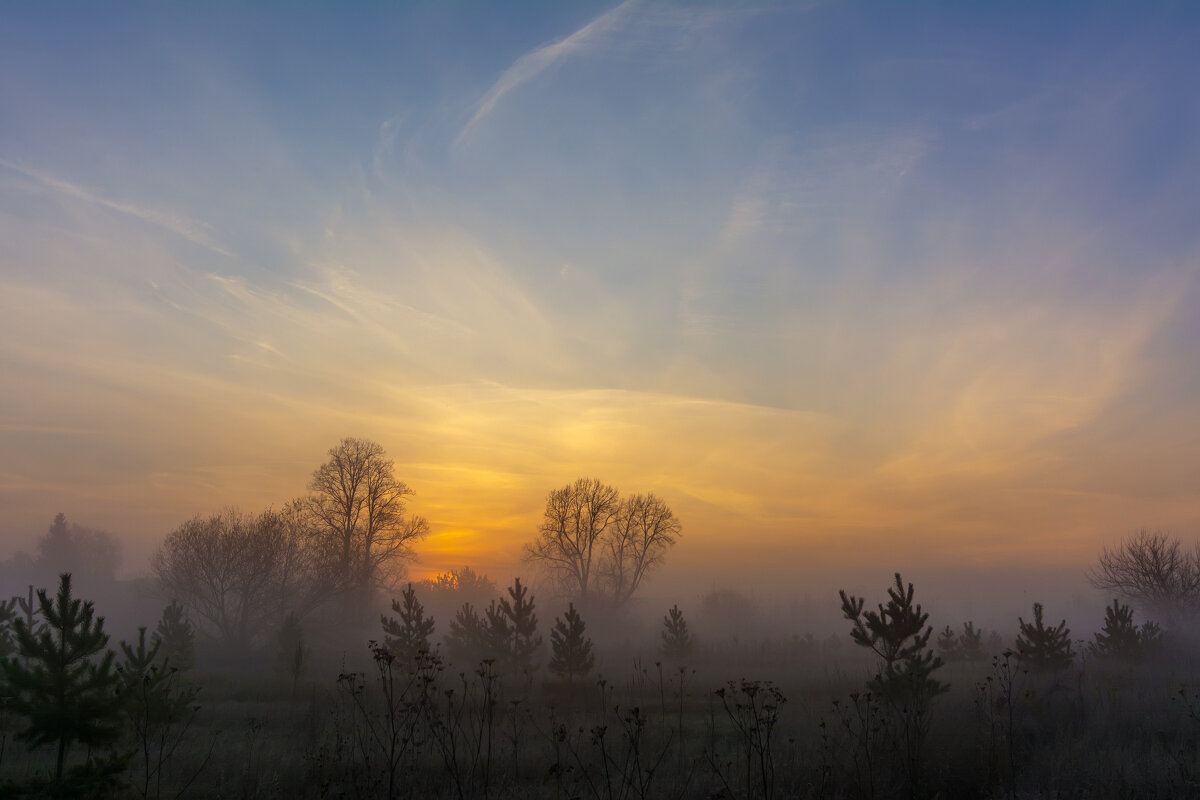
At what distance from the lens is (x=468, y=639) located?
32.2 metres

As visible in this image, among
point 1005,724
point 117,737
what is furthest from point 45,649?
point 1005,724

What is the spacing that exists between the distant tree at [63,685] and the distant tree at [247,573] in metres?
35.6

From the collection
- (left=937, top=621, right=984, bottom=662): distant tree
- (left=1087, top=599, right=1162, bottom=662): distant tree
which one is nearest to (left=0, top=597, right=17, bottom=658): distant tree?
(left=1087, top=599, right=1162, bottom=662): distant tree

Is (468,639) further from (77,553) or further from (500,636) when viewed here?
(77,553)

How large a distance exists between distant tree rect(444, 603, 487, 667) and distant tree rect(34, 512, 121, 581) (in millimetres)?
85411

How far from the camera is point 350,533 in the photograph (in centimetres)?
4584

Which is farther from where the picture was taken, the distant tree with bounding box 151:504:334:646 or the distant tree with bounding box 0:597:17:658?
the distant tree with bounding box 151:504:334:646

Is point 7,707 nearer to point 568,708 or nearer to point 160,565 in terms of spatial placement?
point 568,708

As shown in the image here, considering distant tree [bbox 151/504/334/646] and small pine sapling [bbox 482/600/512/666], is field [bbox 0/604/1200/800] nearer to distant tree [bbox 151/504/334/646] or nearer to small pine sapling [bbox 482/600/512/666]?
small pine sapling [bbox 482/600/512/666]

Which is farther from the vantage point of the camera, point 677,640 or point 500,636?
point 677,640

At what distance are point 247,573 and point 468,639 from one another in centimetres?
1905

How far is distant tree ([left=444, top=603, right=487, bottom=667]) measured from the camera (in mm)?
29828

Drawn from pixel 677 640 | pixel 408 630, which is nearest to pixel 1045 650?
pixel 677 640

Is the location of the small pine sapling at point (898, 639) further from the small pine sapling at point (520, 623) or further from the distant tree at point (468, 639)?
the distant tree at point (468, 639)
